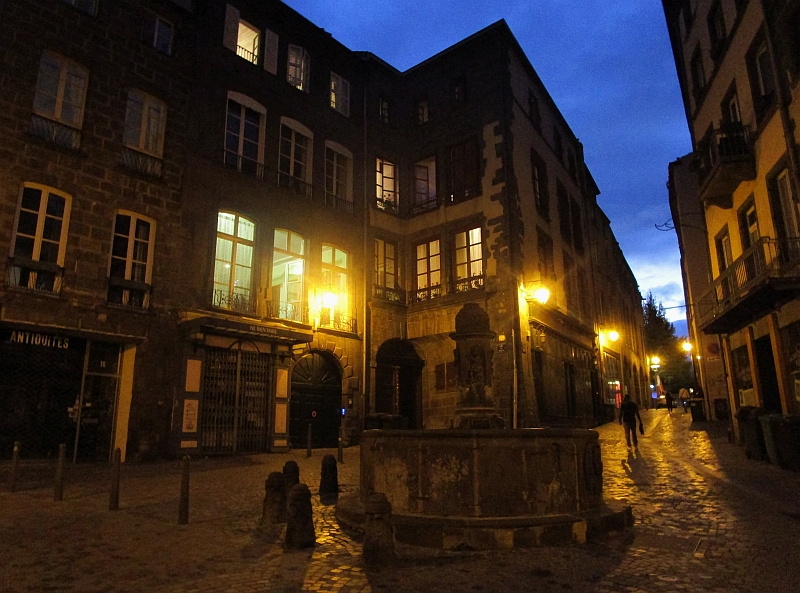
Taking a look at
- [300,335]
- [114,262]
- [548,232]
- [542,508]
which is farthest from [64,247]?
[548,232]

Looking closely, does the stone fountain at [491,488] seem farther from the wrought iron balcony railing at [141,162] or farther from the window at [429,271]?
the window at [429,271]

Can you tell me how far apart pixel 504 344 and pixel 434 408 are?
380 centimetres

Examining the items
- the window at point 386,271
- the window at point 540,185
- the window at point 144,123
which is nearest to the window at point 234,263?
the window at point 144,123

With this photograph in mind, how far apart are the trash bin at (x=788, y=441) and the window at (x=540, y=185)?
12.8 metres

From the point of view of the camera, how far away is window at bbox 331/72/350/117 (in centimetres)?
2159

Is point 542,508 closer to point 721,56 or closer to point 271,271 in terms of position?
point 271,271

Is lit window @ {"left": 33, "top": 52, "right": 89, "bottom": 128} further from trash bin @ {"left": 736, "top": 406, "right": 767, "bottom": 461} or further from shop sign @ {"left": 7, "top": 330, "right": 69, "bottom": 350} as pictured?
trash bin @ {"left": 736, "top": 406, "right": 767, "bottom": 461}

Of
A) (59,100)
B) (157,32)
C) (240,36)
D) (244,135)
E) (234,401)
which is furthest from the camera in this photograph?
(240,36)

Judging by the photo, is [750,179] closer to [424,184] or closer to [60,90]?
[424,184]

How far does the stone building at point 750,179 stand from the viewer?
1200 cm

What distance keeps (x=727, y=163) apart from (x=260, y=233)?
1315 centimetres

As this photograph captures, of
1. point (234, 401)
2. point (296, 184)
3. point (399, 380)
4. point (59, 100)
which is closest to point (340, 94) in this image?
point (296, 184)

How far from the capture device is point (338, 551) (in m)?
5.80

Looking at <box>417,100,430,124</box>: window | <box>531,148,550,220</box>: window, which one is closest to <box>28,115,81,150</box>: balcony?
<box>417,100,430,124</box>: window
